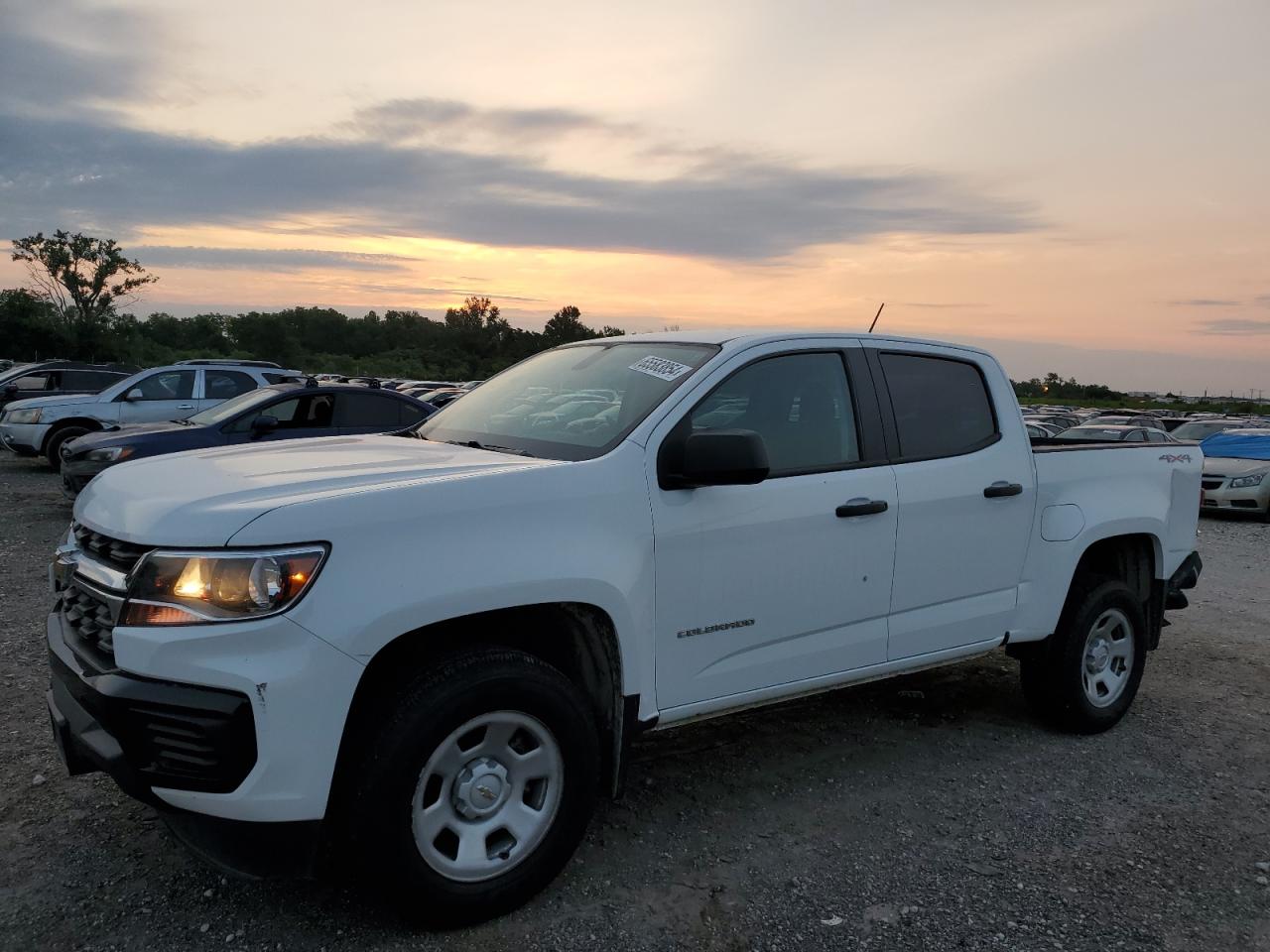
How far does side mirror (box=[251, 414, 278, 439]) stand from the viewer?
32.8 ft

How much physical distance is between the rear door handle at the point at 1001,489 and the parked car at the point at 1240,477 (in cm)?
1162

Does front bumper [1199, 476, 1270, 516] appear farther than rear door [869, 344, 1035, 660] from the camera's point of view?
Yes

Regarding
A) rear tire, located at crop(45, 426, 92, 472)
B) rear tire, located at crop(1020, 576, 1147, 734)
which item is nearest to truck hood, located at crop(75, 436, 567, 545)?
A: rear tire, located at crop(1020, 576, 1147, 734)

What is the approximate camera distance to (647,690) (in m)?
3.28

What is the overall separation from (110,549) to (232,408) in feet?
27.1

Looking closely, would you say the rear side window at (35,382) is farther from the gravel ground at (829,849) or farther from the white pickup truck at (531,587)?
the white pickup truck at (531,587)

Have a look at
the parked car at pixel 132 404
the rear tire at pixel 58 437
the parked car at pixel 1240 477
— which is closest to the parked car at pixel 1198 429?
the parked car at pixel 1240 477

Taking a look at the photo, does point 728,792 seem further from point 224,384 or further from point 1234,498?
point 1234,498

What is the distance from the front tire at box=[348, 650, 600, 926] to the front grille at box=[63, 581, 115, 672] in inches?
30.8

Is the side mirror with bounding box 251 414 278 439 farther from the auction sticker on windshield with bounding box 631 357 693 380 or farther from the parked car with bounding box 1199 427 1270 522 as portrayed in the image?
the parked car with bounding box 1199 427 1270 522

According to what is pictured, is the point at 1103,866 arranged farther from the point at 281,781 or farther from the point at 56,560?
the point at 56,560

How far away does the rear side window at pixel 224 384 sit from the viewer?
47.6ft

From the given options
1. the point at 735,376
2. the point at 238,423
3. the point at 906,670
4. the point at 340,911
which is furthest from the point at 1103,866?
the point at 238,423

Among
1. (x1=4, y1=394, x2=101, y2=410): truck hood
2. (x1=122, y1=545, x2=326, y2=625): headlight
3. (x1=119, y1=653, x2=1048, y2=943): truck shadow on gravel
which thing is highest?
(x1=122, y1=545, x2=326, y2=625): headlight
